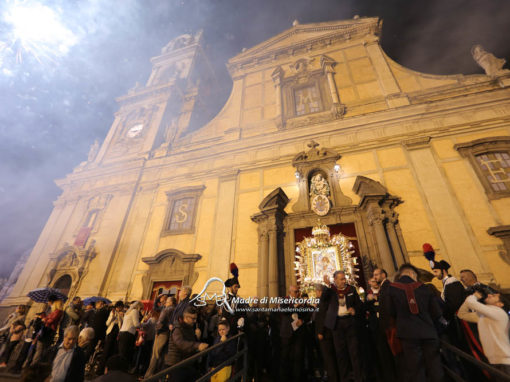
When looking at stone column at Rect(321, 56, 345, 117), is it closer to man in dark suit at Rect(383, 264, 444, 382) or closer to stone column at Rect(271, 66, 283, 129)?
stone column at Rect(271, 66, 283, 129)

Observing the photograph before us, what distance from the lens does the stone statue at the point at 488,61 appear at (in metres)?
9.01

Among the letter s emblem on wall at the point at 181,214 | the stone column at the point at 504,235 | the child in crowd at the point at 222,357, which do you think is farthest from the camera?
the letter s emblem on wall at the point at 181,214

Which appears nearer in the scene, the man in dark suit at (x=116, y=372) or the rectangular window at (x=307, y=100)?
the man in dark suit at (x=116, y=372)

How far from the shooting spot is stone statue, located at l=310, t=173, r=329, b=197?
8.61 metres

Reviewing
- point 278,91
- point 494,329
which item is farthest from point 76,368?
point 278,91

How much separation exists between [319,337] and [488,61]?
1268cm

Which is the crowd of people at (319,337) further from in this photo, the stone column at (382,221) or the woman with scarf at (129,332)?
the stone column at (382,221)

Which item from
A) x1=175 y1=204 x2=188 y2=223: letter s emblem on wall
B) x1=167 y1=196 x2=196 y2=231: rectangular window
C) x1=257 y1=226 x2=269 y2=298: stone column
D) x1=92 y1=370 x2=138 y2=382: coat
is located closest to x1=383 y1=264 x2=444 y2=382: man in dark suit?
x1=92 y1=370 x2=138 y2=382: coat

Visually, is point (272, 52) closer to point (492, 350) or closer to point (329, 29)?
point (329, 29)

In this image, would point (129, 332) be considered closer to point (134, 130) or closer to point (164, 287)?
point (164, 287)

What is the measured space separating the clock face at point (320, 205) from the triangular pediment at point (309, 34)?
9897 mm

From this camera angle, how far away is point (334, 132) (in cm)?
987

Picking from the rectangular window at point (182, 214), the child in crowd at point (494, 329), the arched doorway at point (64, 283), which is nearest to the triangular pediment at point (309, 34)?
the rectangular window at point (182, 214)

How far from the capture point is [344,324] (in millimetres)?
3564
